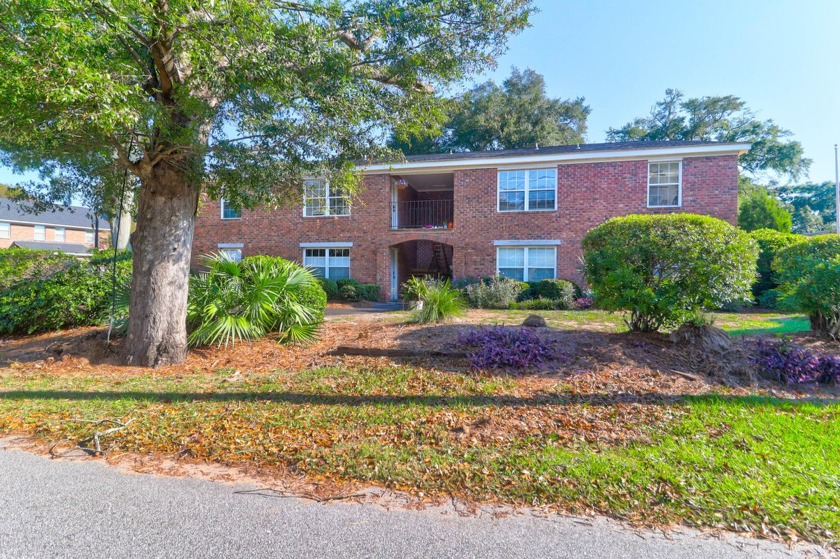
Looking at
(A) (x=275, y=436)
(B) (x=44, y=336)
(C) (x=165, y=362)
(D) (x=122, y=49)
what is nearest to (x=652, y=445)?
(A) (x=275, y=436)

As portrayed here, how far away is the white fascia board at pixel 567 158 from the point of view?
1489 centimetres

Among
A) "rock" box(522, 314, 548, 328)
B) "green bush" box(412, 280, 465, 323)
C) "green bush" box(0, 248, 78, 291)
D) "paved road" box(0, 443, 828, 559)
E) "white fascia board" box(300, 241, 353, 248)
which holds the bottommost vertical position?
"paved road" box(0, 443, 828, 559)

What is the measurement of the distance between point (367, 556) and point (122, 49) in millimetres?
7052

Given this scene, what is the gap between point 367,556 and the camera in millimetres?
2408

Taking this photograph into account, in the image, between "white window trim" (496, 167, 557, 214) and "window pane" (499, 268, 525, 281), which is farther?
"window pane" (499, 268, 525, 281)

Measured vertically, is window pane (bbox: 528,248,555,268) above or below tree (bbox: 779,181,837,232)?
below

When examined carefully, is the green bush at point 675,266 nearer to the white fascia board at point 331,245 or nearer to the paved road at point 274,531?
the paved road at point 274,531

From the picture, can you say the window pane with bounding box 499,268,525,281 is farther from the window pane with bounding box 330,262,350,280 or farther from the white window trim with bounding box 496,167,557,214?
the window pane with bounding box 330,262,350,280

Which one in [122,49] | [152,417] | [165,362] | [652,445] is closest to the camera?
[652,445]

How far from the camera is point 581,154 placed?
52.3ft

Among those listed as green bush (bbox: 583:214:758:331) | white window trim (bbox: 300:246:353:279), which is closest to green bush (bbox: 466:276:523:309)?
white window trim (bbox: 300:246:353:279)

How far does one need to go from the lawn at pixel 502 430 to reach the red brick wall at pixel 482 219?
35.3 feet

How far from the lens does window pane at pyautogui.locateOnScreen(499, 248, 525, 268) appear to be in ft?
55.7

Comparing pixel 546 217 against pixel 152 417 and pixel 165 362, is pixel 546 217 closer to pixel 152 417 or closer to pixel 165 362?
pixel 165 362
